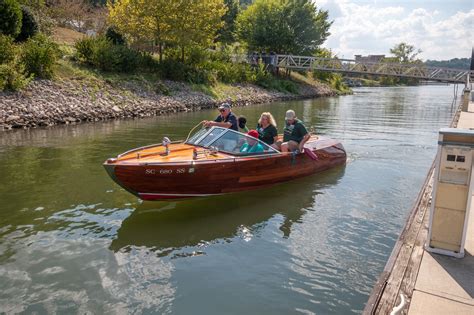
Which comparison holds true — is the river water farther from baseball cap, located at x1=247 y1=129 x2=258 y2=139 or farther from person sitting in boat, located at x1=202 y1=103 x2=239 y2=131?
person sitting in boat, located at x1=202 y1=103 x2=239 y2=131

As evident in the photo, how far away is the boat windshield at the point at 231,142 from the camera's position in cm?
949

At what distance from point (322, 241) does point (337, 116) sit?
853 inches

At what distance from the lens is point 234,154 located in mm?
9359

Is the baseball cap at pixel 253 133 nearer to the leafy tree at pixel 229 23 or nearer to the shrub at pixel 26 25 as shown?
the shrub at pixel 26 25

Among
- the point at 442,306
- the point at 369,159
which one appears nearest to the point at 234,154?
the point at 442,306

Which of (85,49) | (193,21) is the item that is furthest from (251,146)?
(193,21)

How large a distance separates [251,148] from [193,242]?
123 inches

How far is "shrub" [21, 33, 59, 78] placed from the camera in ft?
69.4

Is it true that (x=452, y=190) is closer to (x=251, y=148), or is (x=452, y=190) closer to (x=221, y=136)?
(x=251, y=148)

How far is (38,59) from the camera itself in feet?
69.9

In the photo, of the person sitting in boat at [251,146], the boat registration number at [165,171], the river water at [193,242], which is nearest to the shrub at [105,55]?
the river water at [193,242]

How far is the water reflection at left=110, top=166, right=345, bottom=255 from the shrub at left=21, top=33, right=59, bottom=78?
15.7m

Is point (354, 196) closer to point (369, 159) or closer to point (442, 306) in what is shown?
point (369, 159)

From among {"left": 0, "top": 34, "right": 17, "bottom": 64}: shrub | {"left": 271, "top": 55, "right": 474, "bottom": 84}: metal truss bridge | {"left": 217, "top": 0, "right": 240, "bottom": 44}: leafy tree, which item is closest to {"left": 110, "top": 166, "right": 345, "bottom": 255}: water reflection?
{"left": 0, "top": 34, "right": 17, "bottom": 64}: shrub
